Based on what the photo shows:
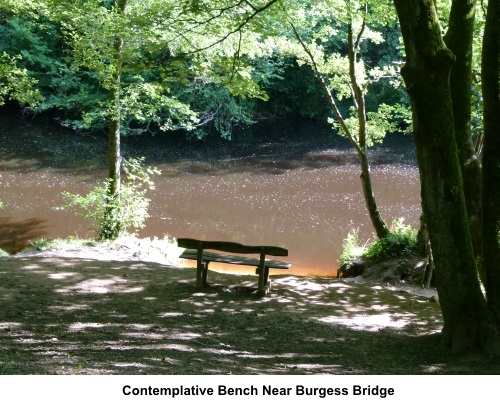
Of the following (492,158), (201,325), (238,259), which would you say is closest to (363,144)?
(238,259)

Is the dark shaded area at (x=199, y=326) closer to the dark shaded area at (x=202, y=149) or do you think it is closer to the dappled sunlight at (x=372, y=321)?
the dappled sunlight at (x=372, y=321)

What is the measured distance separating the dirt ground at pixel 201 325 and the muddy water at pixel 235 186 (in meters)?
6.69

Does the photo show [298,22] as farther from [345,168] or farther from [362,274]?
[345,168]

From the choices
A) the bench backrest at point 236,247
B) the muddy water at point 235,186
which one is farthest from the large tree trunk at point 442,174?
the muddy water at point 235,186

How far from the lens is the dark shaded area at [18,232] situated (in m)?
16.6

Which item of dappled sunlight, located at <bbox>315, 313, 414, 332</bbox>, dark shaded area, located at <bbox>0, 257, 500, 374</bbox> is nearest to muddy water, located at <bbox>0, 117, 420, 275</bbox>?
dark shaded area, located at <bbox>0, 257, 500, 374</bbox>

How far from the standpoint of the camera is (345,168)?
1071 inches

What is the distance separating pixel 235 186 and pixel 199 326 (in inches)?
678

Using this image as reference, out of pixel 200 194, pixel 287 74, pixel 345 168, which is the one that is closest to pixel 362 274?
pixel 200 194

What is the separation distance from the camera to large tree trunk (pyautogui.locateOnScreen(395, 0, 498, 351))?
5.53m

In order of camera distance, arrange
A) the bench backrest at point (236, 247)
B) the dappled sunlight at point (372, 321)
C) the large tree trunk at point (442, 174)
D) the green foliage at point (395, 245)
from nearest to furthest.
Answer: the large tree trunk at point (442, 174) < the dappled sunlight at point (372, 321) < the bench backrest at point (236, 247) < the green foliage at point (395, 245)

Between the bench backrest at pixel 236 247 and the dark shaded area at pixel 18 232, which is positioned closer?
the bench backrest at pixel 236 247

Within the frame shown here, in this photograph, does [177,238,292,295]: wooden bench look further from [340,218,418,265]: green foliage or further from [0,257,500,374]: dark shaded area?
[340,218,418,265]: green foliage

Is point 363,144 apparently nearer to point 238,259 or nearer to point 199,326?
point 238,259
